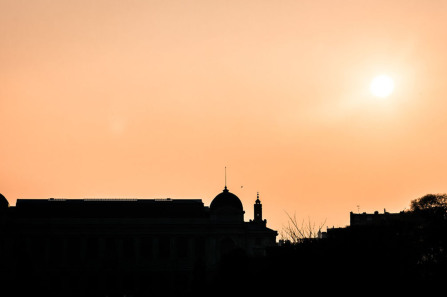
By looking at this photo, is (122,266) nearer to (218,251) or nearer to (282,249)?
(218,251)

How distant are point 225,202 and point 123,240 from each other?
1566 cm

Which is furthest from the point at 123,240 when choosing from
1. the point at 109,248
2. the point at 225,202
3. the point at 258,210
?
the point at 258,210

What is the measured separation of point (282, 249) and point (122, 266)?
2645 inches

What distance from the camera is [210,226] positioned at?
161750mm

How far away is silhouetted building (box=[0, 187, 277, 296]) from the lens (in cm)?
15800

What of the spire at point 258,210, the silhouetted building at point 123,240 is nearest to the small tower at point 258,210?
the spire at point 258,210

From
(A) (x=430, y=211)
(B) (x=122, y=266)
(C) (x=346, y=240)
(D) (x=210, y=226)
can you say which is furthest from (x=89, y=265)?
(C) (x=346, y=240)

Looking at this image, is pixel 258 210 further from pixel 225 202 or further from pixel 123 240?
pixel 123 240

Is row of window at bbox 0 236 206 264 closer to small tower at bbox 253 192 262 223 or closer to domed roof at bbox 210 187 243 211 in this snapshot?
domed roof at bbox 210 187 243 211

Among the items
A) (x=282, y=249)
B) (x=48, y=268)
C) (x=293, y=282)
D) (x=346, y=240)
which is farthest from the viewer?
(x=48, y=268)

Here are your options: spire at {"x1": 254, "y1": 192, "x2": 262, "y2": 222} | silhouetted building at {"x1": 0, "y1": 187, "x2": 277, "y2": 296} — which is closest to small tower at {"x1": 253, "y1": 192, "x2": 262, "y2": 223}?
spire at {"x1": 254, "y1": 192, "x2": 262, "y2": 222}

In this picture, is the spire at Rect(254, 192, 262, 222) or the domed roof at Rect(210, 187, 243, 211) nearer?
the domed roof at Rect(210, 187, 243, 211)

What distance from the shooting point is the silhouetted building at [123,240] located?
518ft

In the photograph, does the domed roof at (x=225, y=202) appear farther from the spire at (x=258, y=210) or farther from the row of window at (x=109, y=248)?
the spire at (x=258, y=210)
